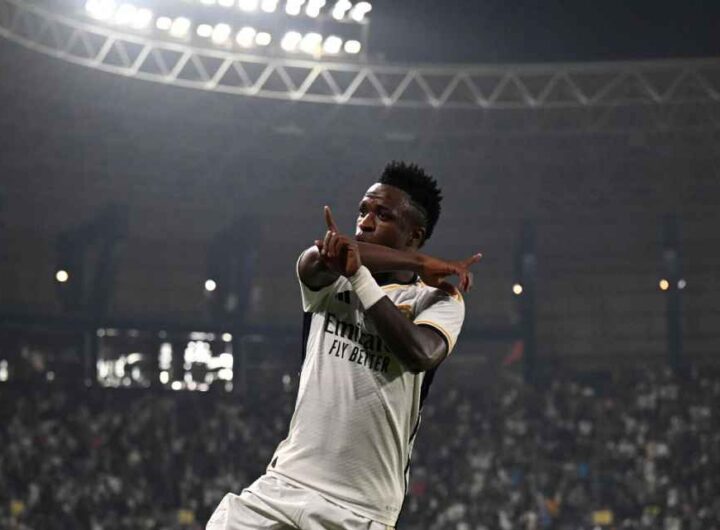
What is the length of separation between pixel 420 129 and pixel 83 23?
7734mm

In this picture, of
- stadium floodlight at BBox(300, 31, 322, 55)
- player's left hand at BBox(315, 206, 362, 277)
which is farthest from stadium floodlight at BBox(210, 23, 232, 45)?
player's left hand at BBox(315, 206, 362, 277)

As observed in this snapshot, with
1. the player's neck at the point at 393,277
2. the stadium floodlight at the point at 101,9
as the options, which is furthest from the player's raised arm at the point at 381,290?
the stadium floodlight at the point at 101,9

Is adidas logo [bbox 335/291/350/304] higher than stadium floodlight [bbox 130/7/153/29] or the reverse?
the reverse

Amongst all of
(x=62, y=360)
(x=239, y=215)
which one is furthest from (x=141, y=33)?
(x=62, y=360)

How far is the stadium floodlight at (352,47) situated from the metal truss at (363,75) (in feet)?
1.76

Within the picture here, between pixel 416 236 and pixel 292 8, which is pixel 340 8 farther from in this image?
pixel 416 236

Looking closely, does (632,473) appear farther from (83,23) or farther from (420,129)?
(83,23)

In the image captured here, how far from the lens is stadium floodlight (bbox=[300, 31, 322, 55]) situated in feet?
73.6

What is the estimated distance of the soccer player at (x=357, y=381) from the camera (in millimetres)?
3807

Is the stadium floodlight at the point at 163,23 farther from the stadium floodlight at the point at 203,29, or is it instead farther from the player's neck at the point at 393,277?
the player's neck at the point at 393,277

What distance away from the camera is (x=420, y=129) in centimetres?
2530

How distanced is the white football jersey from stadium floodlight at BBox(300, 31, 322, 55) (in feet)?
61.8

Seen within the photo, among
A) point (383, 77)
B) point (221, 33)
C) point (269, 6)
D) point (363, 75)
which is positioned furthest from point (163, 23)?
point (383, 77)

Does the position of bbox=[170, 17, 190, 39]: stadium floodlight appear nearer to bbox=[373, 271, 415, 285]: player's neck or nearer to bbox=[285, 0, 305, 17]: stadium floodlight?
bbox=[285, 0, 305, 17]: stadium floodlight
